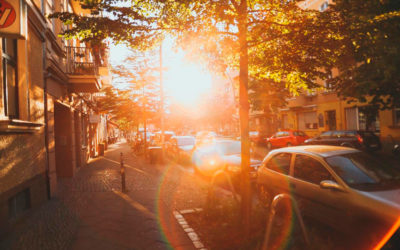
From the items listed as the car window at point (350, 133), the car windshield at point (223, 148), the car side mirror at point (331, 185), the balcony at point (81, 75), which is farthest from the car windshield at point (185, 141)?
the car side mirror at point (331, 185)

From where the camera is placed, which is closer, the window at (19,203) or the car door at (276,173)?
the window at (19,203)

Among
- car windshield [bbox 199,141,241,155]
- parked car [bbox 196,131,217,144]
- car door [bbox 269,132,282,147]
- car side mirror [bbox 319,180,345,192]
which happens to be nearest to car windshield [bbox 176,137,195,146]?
parked car [bbox 196,131,217,144]

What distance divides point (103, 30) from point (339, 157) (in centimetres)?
476

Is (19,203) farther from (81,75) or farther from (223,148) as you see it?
(223,148)

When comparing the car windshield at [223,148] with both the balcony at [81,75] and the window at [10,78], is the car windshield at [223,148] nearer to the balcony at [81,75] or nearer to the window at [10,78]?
the balcony at [81,75]

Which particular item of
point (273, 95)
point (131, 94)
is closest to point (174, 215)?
point (131, 94)

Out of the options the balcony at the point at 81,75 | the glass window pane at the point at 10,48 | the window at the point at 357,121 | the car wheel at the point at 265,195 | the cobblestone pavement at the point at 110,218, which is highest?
the balcony at the point at 81,75

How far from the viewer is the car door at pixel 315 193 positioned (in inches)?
169

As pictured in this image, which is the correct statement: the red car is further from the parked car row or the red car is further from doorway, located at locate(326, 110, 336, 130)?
doorway, located at locate(326, 110, 336, 130)

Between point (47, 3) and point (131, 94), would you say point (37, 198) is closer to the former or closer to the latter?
point (47, 3)

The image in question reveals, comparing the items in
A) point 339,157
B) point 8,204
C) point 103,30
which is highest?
point 103,30

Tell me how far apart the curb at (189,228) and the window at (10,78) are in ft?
13.2

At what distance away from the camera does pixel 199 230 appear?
5027mm

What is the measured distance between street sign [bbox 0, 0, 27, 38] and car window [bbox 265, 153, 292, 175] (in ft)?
17.1
